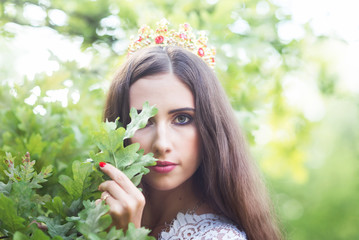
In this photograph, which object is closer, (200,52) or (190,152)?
(190,152)

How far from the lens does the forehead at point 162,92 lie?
1.39 meters

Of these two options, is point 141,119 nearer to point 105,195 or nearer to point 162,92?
point 105,195

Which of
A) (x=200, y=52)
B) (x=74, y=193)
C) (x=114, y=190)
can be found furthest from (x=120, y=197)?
(x=200, y=52)

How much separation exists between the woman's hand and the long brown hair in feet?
1.70

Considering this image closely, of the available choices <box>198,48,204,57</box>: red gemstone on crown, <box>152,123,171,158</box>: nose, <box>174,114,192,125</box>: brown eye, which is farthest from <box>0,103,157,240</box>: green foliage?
<box>198,48,204,57</box>: red gemstone on crown

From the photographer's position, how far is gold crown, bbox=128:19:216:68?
5.75 feet

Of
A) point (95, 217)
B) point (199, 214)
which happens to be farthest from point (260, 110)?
point (95, 217)

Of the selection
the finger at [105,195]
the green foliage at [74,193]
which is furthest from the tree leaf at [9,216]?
the finger at [105,195]

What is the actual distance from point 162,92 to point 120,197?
0.53 meters

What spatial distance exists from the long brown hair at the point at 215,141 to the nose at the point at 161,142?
0.49 feet

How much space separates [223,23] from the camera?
92.0 inches

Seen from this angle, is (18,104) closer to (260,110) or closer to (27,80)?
(27,80)

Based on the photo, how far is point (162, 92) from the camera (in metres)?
1.41

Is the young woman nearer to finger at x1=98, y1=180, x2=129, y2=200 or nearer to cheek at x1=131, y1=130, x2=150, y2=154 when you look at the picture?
cheek at x1=131, y1=130, x2=150, y2=154
